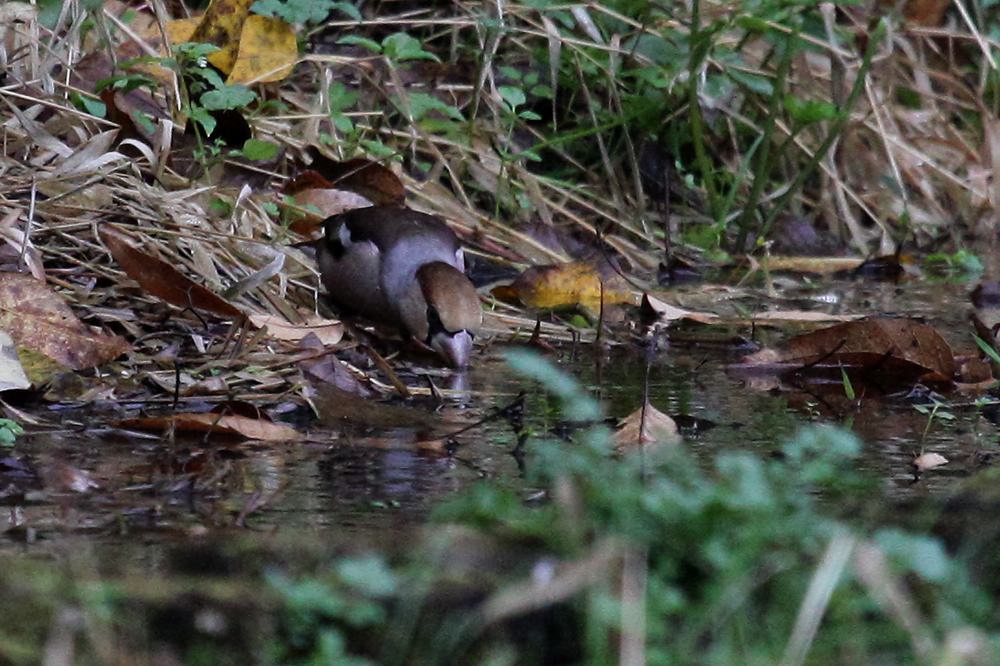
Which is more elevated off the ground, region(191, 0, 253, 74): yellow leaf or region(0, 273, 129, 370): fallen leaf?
region(191, 0, 253, 74): yellow leaf

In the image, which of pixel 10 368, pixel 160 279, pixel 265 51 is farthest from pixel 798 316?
pixel 10 368

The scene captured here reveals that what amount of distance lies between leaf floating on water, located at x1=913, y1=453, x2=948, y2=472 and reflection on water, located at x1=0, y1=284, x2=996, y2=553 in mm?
19

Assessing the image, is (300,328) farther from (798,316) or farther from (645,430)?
(798,316)

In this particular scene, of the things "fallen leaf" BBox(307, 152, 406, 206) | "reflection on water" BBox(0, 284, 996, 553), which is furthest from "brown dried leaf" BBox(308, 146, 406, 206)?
"reflection on water" BBox(0, 284, 996, 553)

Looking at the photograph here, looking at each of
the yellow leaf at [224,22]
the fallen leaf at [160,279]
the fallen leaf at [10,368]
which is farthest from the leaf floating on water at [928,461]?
the yellow leaf at [224,22]

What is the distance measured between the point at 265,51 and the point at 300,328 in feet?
6.78

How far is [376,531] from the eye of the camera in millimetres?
2418

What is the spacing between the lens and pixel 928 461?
322 cm

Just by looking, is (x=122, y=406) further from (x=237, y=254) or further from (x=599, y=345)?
(x=599, y=345)

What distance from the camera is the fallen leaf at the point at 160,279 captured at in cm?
410

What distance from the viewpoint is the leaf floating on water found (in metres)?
3.18

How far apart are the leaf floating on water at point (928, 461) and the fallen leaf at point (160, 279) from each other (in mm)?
1790

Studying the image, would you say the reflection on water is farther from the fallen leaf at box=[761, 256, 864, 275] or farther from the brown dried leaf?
the fallen leaf at box=[761, 256, 864, 275]

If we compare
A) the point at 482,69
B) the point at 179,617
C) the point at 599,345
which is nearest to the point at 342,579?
the point at 179,617
